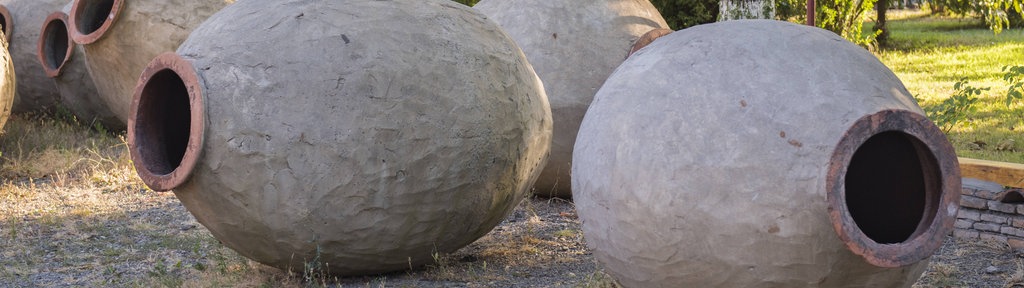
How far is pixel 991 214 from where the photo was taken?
18.7 ft

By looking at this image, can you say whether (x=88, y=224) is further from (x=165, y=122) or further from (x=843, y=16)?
(x=843, y=16)

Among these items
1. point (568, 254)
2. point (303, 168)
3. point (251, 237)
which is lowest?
point (568, 254)

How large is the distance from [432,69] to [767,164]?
1.62 m

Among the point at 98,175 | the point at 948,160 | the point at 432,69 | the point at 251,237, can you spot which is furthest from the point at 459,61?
the point at 98,175

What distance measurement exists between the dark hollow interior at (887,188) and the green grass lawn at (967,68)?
414 cm

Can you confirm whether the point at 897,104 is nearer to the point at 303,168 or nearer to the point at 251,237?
the point at 303,168

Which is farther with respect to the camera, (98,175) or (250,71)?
(98,175)

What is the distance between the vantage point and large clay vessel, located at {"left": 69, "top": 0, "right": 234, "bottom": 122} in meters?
8.10

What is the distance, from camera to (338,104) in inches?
174

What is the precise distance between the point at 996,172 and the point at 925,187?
2295 millimetres

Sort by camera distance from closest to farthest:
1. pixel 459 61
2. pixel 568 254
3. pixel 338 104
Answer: pixel 338 104 < pixel 459 61 < pixel 568 254

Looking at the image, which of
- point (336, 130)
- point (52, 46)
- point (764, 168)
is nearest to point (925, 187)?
point (764, 168)

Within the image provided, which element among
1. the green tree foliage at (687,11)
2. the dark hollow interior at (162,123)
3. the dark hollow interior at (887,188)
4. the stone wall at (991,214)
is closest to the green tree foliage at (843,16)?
the green tree foliage at (687,11)

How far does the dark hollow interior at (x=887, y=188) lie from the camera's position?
389 cm
